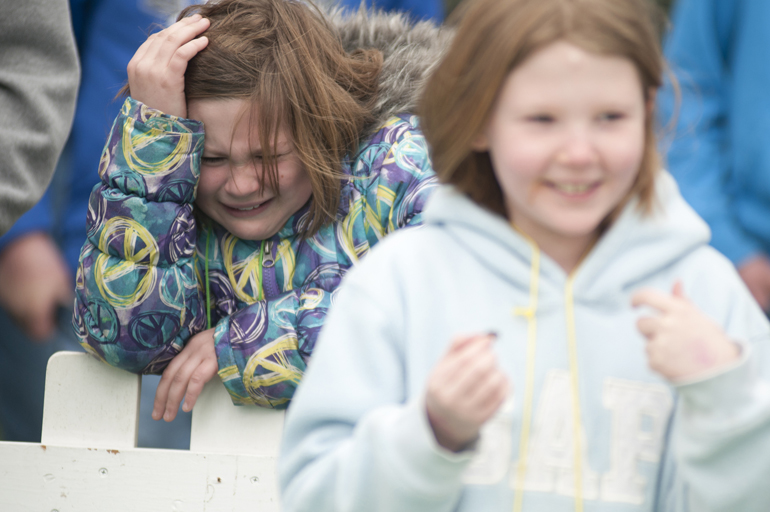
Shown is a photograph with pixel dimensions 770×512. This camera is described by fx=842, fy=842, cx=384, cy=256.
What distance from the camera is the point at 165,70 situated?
73.2 inches

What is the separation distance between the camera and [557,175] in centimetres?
117

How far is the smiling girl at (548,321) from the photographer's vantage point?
1105mm

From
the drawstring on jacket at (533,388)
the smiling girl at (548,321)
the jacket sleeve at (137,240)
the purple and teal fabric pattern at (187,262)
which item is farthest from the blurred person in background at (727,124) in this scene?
the jacket sleeve at (137,240)

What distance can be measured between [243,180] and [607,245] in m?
0.92

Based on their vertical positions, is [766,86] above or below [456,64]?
below

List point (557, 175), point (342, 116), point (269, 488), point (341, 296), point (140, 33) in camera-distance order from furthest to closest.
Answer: point (140, 33) → point (342, 116) → point (269, 488) → point (341, 296) → point (557, 175)

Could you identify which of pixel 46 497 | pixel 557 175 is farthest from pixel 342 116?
pixel 46 497

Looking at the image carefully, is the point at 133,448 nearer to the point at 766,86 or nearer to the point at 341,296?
the point at 341,296

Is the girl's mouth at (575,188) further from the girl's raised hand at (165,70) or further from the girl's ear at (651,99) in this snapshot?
the girl's raised hand at (165,70)

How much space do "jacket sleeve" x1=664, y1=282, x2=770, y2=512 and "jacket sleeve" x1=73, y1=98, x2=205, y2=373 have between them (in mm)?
1145

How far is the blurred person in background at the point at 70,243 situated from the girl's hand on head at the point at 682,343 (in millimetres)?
1727

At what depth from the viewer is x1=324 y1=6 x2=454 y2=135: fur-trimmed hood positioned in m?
2.08

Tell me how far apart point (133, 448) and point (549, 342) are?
3.57 ft

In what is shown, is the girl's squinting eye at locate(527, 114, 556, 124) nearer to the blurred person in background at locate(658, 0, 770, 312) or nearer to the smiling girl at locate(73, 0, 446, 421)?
the smiling girl at locate(73, 0, 446, 421)
